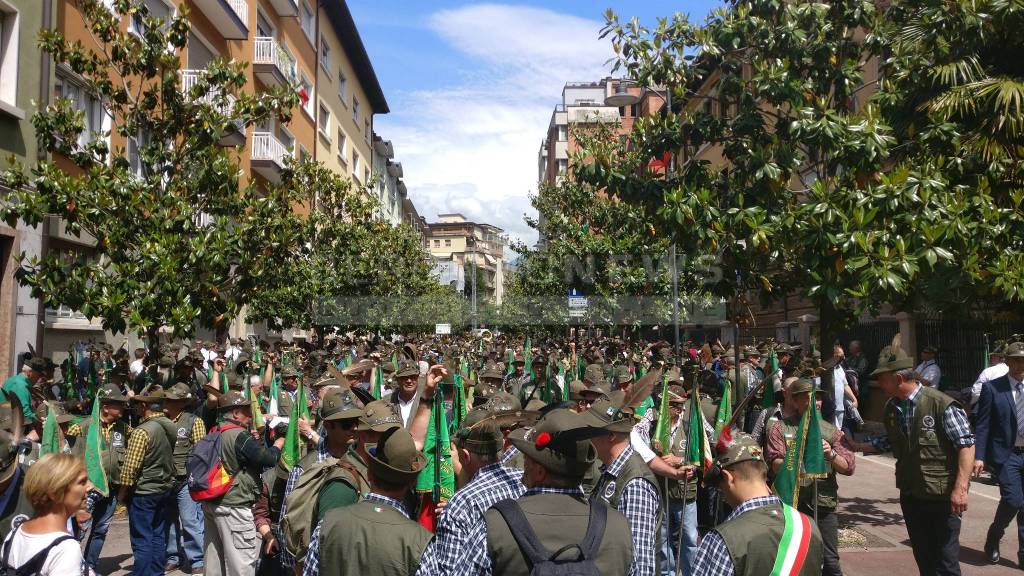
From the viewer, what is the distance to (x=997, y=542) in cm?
787

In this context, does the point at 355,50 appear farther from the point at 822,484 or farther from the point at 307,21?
the point at 822,484

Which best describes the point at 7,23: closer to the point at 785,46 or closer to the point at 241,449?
the point at 241,449

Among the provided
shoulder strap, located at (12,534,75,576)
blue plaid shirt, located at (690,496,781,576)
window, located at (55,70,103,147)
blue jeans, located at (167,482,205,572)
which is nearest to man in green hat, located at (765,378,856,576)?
blue plaid shirt, located at (690,496,781,576)

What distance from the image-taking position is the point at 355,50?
41.5m

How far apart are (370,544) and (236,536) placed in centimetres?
355

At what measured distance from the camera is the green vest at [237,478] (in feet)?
21.3

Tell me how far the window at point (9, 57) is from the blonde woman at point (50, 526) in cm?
1189

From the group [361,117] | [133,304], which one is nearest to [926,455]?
[133,304]

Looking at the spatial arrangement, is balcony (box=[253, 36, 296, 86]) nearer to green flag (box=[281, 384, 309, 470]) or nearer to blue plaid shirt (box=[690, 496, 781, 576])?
green flag (box=[281, 384, 309, 470])

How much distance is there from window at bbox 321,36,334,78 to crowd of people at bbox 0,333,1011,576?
1076 inches

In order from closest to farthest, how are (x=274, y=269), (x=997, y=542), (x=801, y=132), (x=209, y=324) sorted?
1. (x=997, y=542)
2. (x=801, y=132)
3. (x=209, y=324)
4. (x=274, y=269)

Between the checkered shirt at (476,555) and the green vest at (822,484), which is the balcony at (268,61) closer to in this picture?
the green vest at (822,484)

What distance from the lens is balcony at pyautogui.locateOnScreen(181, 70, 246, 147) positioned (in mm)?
12594

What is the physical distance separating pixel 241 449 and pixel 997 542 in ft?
21.5
